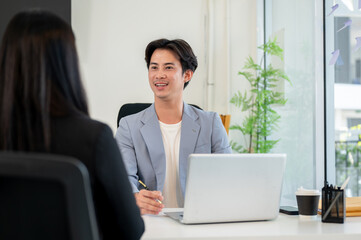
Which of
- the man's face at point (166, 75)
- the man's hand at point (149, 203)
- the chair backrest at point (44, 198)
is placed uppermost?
the man's face at point (166, 75)

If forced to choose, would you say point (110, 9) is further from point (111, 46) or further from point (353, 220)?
point (353, 220)

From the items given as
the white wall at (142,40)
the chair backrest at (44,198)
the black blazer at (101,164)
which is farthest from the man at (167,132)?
the white wall at (142,40)

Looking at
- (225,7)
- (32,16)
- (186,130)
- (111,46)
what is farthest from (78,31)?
(32,16)

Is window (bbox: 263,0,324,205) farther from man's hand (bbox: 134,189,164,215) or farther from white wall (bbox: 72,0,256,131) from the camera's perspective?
man's hand (bbox: 134,189,164,215)

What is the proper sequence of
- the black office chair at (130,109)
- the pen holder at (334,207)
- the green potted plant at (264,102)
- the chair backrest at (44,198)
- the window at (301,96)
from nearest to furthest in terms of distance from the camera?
the chair backrest at (44,198)
the pen holder at (334,207)
the black office chair at (130,109)
the window at (301,96)
the green potted plant at (264,102)

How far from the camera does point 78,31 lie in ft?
14.3

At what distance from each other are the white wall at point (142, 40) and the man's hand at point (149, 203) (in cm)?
259

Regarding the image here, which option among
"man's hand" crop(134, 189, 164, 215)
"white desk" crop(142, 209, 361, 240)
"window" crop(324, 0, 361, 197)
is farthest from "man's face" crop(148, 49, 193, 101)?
"window" crop(324, 0, 361, 197)

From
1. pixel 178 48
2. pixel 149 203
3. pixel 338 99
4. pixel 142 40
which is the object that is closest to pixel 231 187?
pixel 149 203

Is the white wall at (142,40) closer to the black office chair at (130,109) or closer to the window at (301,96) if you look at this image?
the window at (301,96)

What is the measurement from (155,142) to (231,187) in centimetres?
84

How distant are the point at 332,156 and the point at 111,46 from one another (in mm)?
2245

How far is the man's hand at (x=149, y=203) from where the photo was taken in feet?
6.15

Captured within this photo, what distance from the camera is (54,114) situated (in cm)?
102
